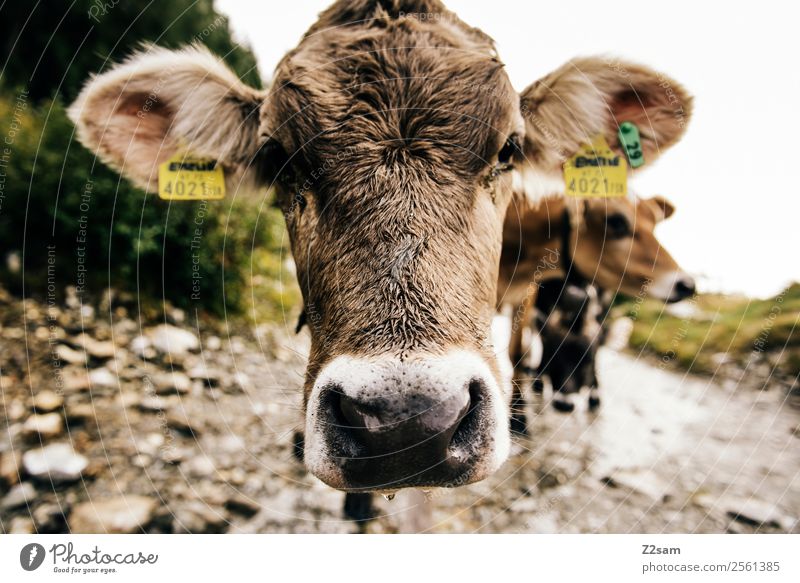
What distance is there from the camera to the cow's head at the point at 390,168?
1.49 m

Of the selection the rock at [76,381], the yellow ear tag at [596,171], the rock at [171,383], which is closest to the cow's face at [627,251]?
the yellow ear tag at [596,171]

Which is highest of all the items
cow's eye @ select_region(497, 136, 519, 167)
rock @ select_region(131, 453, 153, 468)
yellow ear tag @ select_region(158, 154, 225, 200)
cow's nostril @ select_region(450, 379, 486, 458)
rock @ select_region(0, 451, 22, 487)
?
cow's eye @ select_region(497, 136, 519, 167)

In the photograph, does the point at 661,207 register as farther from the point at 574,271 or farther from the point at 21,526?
the point at 21,526

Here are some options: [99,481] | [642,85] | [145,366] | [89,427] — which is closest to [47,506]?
[99,481]

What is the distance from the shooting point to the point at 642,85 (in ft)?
8.06

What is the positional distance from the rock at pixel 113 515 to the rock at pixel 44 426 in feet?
2.10

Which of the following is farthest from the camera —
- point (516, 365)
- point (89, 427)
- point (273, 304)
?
point (273, 304)

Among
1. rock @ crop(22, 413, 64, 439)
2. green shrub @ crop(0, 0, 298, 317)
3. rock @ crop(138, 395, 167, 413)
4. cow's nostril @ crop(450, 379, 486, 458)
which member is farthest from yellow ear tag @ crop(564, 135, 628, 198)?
rock @ crop(22, 413, 64, 439)

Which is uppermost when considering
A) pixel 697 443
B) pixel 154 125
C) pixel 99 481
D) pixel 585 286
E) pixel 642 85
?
pixel 642 85

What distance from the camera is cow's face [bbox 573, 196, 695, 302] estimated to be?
13.4 ft

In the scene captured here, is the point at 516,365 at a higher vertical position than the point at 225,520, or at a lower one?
higher

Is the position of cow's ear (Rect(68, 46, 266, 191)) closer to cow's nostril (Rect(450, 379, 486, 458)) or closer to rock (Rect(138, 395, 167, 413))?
cow's nostril (Rect(450, 379, 486, 458))

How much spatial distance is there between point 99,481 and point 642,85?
3.60m
